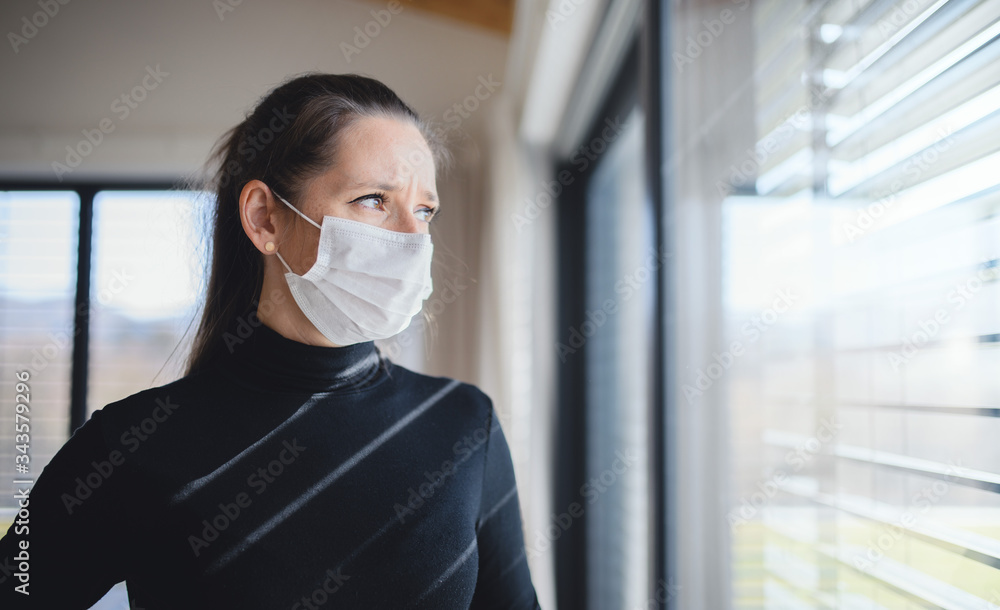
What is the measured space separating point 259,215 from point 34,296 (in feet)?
2.59

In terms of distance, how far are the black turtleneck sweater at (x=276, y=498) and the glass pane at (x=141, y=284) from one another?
17 centimetres

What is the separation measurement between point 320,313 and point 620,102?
4.78 feet

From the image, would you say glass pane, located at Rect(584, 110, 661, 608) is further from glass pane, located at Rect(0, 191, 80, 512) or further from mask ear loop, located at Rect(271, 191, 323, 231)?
glass pane, located at Rect(0, 191, 80, 512)

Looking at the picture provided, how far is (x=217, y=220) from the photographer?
932 millimetres

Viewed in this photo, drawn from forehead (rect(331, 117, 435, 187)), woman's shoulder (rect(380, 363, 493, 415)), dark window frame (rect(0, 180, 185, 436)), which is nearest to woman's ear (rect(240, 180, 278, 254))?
forehead (rect(331, 117, 435, 187))

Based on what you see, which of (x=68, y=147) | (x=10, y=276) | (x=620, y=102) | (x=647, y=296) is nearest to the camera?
(x=10, y=276)

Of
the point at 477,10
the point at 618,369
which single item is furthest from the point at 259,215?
the point at 477,10

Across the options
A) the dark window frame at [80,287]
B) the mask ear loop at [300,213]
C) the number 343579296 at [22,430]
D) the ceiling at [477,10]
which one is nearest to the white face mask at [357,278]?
the mask ear loop at [300,213]

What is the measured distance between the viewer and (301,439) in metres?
0.83

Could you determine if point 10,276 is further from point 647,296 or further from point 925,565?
point 925,565

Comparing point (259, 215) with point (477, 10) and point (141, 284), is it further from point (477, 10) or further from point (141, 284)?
point (477, 10)

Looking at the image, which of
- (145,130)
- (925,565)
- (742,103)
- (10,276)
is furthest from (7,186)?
(925,565)

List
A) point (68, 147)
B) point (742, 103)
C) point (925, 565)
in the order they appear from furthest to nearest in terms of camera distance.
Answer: point (68, 147) → point (742, 103) → point (925, 565)

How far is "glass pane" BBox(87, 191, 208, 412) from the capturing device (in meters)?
1.02
